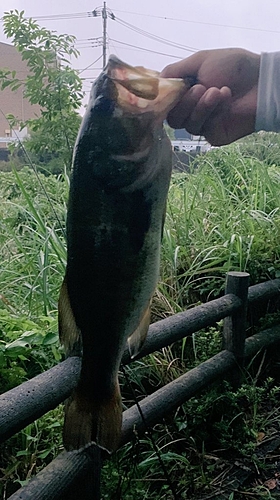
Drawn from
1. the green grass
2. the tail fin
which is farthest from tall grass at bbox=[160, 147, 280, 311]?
the tail fin

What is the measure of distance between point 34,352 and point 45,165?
2.00 feet

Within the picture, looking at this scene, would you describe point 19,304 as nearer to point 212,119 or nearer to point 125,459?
point 125,459

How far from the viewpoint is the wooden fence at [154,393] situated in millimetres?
1205

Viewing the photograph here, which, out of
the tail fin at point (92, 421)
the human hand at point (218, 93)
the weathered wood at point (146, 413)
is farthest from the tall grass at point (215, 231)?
the tail fin at point (92, 421)

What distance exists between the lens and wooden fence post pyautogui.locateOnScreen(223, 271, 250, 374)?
2266mm

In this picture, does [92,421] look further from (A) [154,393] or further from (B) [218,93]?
(A) [154,393]

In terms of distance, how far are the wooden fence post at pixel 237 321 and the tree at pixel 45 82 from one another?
0.93 m

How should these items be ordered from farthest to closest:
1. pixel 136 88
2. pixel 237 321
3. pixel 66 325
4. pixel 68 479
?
pixel 237 321 → pixel 68 479 → pixel 66 325 → pixel 136 88

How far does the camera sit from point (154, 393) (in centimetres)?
190

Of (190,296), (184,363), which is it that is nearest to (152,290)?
(184,363)

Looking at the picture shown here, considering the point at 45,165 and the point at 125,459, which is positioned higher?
the point at 45,165

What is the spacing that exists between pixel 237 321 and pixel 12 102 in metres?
1.24

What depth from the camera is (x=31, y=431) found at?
64.9 inches

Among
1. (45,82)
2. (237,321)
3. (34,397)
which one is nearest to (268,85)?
(34,397)
